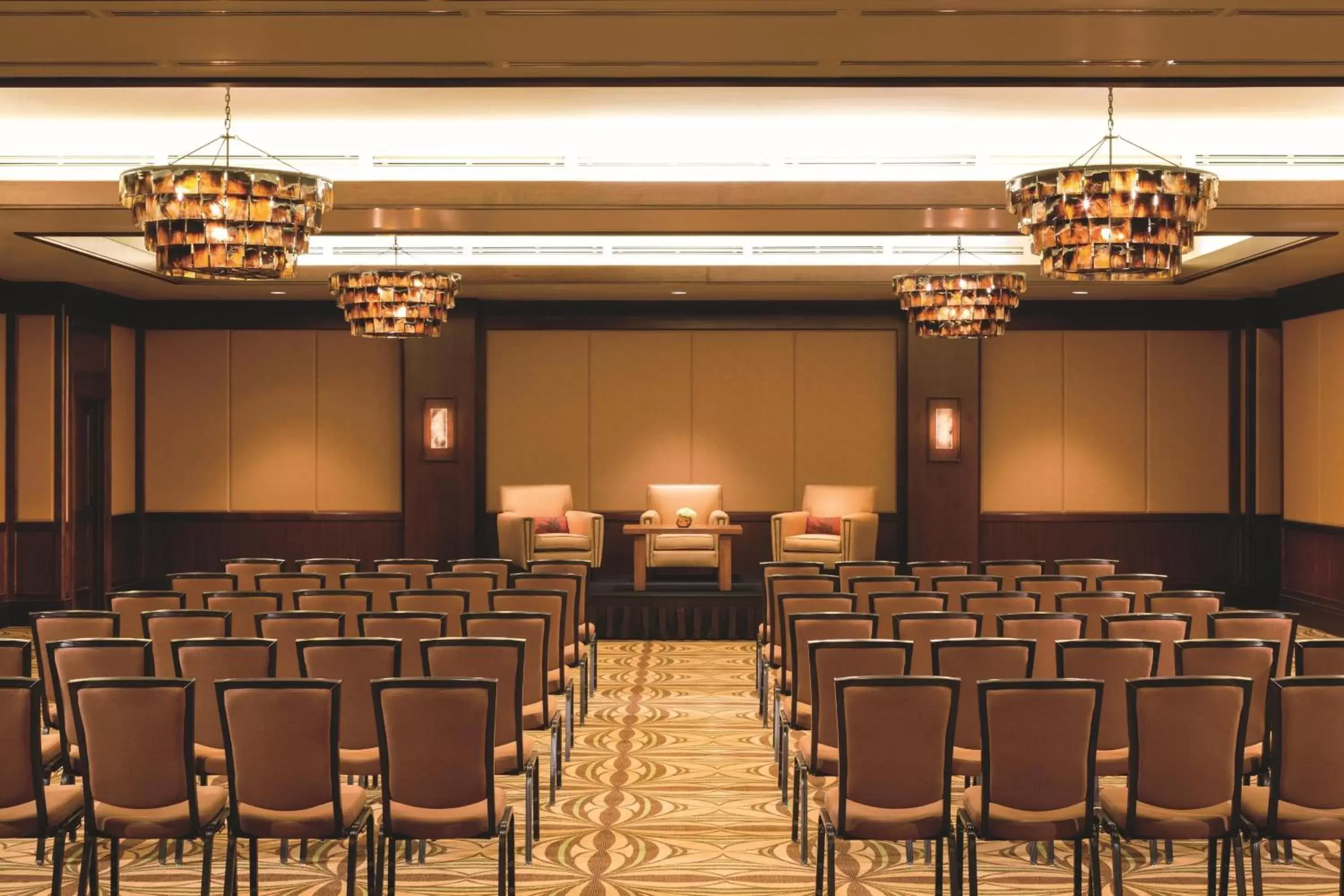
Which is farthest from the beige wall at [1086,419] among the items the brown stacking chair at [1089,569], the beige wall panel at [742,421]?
the brown stacking chair at [1089,569]

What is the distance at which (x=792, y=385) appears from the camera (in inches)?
551

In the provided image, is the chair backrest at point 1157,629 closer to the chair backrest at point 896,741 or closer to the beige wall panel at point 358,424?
the chair backrest at point 896,741

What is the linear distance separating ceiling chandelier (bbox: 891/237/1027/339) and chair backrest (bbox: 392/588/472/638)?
419 cm

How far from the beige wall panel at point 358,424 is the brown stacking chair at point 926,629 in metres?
9.18

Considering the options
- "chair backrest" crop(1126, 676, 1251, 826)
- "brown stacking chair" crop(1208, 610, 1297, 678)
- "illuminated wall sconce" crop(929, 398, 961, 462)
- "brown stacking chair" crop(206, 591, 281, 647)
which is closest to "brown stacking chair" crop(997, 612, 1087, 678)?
"brown stacking chair" crop(1208, 610, 1297, 678)

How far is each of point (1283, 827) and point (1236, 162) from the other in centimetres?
529

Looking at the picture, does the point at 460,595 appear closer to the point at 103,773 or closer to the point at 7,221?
the point at 103,773

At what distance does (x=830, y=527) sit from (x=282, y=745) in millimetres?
8824

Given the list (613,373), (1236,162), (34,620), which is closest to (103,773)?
(34,620)

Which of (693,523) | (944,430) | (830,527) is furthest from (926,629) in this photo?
(944,430)

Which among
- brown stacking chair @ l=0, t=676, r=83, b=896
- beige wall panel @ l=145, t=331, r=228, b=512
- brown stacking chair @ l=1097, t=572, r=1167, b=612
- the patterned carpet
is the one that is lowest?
the patterned carpet

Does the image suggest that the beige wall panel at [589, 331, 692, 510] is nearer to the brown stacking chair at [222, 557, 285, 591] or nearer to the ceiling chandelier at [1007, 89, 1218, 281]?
the brown stacking chair at [222, 557, 285, 591]

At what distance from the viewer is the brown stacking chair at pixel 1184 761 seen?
4.19 metres

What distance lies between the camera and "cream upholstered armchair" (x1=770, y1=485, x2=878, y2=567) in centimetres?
1225
